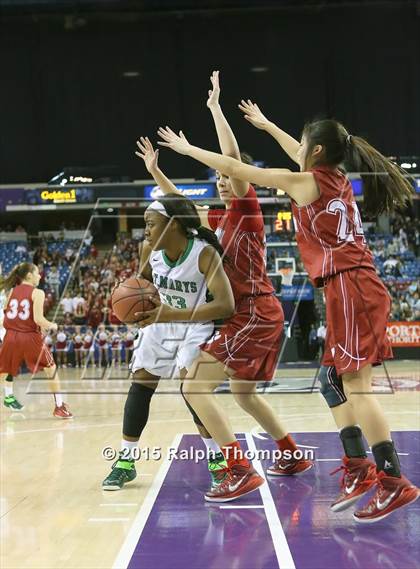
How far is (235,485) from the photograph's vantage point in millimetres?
3756

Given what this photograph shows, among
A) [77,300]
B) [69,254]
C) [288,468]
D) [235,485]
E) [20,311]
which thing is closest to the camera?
[235,485]

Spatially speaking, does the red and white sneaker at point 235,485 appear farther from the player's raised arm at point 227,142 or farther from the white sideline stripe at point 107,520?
the player's raised arm at point 227,142

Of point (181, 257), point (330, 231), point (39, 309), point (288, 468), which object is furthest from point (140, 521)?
point (39, 309)

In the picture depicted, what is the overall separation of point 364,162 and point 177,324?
145cm

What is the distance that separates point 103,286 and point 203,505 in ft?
37.8

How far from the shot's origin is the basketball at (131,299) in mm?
3588

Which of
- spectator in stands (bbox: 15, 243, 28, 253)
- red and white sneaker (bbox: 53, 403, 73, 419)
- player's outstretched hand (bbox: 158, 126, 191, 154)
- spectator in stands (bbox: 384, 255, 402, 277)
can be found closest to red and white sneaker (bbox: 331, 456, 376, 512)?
player's outstretched hand (bbox: 158, 126, 191, 154)

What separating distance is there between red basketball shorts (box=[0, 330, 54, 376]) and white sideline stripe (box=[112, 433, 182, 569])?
3130mm

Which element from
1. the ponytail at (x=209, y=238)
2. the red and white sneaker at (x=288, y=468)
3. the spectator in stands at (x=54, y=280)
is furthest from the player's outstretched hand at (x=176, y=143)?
the spectator in stands at (x=54, y=280)

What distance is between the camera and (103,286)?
14.9 m

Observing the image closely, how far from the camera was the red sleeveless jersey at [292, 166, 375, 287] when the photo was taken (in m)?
3.22

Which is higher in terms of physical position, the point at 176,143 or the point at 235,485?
the point at 176,143

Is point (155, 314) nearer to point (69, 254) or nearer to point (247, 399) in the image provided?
point (247, 399)

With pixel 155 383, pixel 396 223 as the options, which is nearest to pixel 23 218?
pixel 396 223
